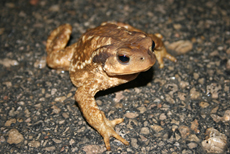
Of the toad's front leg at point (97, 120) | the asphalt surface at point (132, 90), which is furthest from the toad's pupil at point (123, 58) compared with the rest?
the asphalt surface at point (132, 90)

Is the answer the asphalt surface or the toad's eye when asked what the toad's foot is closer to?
the asphalt surface

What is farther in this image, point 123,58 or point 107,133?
point 107,133

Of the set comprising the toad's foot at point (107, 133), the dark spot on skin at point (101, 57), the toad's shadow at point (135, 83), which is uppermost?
the dark spot on skin at point (101, 57)

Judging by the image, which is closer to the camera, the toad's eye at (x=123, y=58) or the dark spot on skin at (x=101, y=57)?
the toad's eye at (x=123, y=58)

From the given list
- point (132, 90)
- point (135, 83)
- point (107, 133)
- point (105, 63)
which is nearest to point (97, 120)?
point (107, 133)

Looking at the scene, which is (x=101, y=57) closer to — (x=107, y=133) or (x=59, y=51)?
(x=107, y=133)

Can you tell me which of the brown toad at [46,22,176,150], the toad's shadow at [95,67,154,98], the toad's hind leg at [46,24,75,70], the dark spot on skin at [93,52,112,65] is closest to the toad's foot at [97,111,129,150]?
the brown toad at [46,22,176,150]

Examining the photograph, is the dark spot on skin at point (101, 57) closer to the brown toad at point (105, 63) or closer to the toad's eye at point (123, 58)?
the brown toad at point (105, 63)
